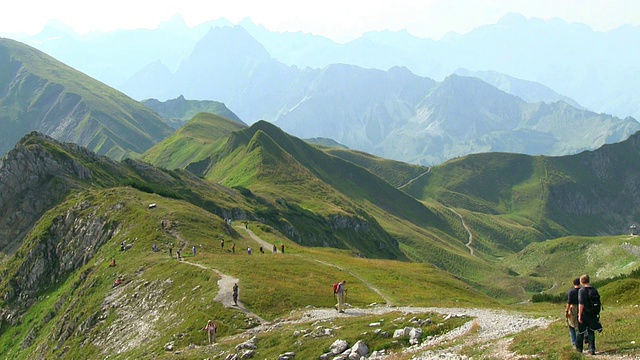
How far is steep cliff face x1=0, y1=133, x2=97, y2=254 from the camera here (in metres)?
115

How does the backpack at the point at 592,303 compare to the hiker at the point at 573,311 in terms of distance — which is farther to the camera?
the hiker at the point at 573,311

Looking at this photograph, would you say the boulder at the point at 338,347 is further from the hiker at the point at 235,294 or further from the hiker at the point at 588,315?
the hiker at the point at 235,294

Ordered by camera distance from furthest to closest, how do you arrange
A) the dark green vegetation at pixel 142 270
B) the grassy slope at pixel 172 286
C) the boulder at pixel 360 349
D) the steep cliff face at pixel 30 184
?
1. the steep cliff face at pixel 30 184
2. the dark green vegetation at pixel 142 270
3. the grassy slope at pixel 172 286
4. the boulder at pixel 360 349

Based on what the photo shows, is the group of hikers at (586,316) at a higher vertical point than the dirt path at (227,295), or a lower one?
higher

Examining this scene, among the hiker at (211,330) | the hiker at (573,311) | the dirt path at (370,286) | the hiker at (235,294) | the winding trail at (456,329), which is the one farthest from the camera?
the dirt path at (370,286)

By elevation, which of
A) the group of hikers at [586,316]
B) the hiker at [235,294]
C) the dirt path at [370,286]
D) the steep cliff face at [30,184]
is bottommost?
the dirt path at [370,286]

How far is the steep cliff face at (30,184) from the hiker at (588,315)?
11108 cm

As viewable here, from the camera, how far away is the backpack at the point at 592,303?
77.2ft

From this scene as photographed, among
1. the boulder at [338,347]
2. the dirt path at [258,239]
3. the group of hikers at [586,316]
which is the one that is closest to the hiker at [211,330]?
the boulder at [338,347]

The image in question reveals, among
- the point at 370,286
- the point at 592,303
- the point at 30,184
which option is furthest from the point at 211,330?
the point at 30,184

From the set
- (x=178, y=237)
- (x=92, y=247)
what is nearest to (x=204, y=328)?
(x=178, y=237)

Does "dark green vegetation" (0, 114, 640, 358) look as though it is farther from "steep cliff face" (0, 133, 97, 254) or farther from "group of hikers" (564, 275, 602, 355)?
"group of hikers" (564, 275, 602, 355)

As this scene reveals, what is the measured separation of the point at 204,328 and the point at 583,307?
32.4 meters

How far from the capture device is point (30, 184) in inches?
4717
